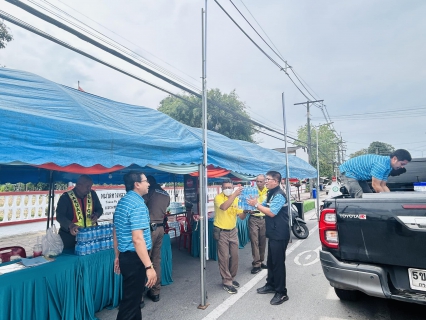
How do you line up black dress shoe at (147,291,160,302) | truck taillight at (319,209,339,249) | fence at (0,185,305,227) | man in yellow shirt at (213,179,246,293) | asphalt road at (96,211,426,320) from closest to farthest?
1. truck taillight at (319,209,339,249)
2. asphalt road at (96,211,426,320)
3. black dress shoe at (147,291,160,302)
4. man in yellow shirt at (213,179,246,293)
5. fence at (0,185,305,227)

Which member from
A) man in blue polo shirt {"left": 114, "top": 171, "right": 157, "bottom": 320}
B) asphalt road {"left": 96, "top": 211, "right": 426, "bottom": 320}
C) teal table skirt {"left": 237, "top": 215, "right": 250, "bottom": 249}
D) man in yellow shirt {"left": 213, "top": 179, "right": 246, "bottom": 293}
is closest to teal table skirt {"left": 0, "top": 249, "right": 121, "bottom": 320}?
asphalt road {"left": 96, "top": 211, "right": 426, "bottom": 320}

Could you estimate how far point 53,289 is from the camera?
2.93 meters

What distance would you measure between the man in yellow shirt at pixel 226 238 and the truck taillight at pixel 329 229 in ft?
→ 5.15

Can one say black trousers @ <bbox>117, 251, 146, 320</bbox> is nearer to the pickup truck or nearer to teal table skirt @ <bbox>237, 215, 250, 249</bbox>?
the pickup truck

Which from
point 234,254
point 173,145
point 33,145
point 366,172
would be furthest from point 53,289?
point 366,172

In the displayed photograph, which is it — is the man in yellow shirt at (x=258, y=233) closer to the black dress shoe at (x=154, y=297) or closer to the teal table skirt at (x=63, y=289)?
the black dress shoe at (x=154, y=297)

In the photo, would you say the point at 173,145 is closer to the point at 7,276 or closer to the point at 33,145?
the point at 33,145

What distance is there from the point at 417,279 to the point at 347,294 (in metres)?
1.32

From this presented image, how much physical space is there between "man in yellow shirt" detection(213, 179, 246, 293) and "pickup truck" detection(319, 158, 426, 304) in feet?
5.63

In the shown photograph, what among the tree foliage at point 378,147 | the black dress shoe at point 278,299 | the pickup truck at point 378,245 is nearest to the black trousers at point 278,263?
the black dress shoe at point 278,299

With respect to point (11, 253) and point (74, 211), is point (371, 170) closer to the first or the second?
point (74, 211)

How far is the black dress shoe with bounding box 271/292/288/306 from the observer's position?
3.61 meters

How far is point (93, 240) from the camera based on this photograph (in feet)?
11.6

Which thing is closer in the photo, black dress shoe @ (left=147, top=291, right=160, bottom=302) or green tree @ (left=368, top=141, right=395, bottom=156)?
black dress shoe @ (left=147, top=291, right=160, bottom=302)
